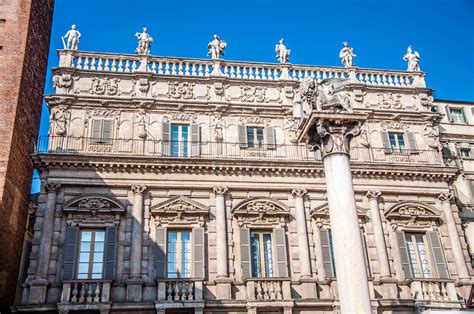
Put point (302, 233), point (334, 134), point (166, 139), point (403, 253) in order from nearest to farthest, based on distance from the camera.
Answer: point (334, 134) < point (302, 233) < point (403, 253) < point (166, 139)

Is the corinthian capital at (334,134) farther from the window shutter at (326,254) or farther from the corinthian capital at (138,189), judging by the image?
the corinthian capital at (138,189)

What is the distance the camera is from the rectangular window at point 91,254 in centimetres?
2114

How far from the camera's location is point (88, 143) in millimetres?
23500

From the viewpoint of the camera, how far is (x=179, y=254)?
72.6 feet

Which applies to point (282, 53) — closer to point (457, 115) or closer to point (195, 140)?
point (195, 140)

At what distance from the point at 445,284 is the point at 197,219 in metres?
11.6

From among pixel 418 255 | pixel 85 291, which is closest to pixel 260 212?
pixel 418 255

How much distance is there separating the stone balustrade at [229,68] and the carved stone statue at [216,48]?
477 mm

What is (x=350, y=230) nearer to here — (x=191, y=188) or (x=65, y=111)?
(x=191, y=188)

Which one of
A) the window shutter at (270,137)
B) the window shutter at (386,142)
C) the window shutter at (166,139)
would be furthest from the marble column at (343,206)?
the window shutter at (386,142)

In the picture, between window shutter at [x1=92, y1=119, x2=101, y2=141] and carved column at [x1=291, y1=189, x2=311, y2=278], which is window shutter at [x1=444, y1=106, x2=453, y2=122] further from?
window shutter at [x1=92, y1=119, x2=101, y2=141]

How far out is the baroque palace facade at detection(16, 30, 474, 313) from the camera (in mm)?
21188

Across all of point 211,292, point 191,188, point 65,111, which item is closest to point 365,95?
point 191,188

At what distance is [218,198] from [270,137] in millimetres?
4468
